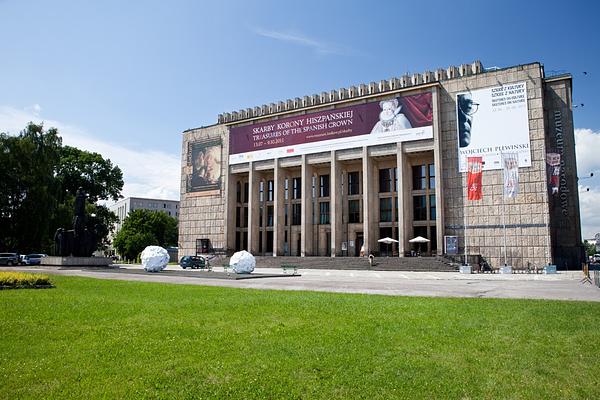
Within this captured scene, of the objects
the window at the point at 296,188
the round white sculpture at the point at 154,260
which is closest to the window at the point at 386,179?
the window at the point at 296,188

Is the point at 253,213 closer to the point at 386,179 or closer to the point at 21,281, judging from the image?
the point at 386,179

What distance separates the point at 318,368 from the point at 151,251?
103ft

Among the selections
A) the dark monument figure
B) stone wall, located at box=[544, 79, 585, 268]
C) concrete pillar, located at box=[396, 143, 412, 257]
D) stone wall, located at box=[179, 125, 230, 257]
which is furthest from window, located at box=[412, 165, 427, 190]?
the dark monument figure

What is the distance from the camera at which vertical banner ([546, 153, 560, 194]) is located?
44.1 meters

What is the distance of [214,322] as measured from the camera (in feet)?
Answer: 31.3

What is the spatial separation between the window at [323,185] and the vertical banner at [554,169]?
29.5 m

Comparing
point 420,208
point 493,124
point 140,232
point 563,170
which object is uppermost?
point 493,124

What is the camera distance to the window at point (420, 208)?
180 feet

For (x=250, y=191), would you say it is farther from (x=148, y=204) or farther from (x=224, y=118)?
(x=148, y=204)

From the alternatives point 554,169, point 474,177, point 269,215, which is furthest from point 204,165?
point 554,169

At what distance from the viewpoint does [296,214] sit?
218ft

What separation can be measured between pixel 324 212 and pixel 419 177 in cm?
1485

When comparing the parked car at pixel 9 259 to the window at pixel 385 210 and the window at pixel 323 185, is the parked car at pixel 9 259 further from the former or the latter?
the window at pixel 385 210

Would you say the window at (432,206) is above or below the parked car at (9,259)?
above
